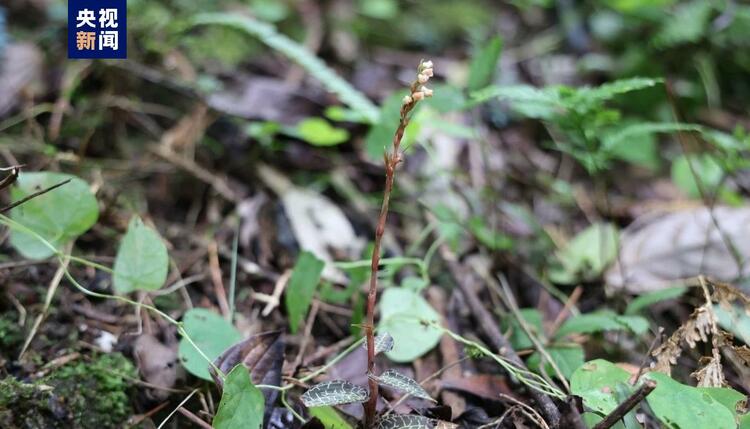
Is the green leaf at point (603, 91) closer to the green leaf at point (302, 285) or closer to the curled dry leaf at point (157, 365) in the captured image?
the green leaf at point (302, 285)

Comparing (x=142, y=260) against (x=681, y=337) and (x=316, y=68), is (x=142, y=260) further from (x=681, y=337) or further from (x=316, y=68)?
(x=681, y=337)

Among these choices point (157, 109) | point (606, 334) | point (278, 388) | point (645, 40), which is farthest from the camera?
point (645, 40)

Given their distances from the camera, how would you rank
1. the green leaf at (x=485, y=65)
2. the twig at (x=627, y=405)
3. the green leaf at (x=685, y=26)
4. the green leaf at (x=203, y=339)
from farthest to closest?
the green leaf at (x=685, y=26), the green leaf at (x=485, y=65), the green leaf at (x=203, y=339), the twig at (x=627, y=405)

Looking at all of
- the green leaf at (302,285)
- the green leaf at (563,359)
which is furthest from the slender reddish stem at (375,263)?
the green leaf at (563,359)

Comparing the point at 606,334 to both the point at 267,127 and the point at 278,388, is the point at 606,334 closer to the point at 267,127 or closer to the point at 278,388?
the point at 278,388

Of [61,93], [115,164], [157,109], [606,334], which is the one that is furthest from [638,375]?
[61,93]

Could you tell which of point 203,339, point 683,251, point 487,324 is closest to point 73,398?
point 203,339
